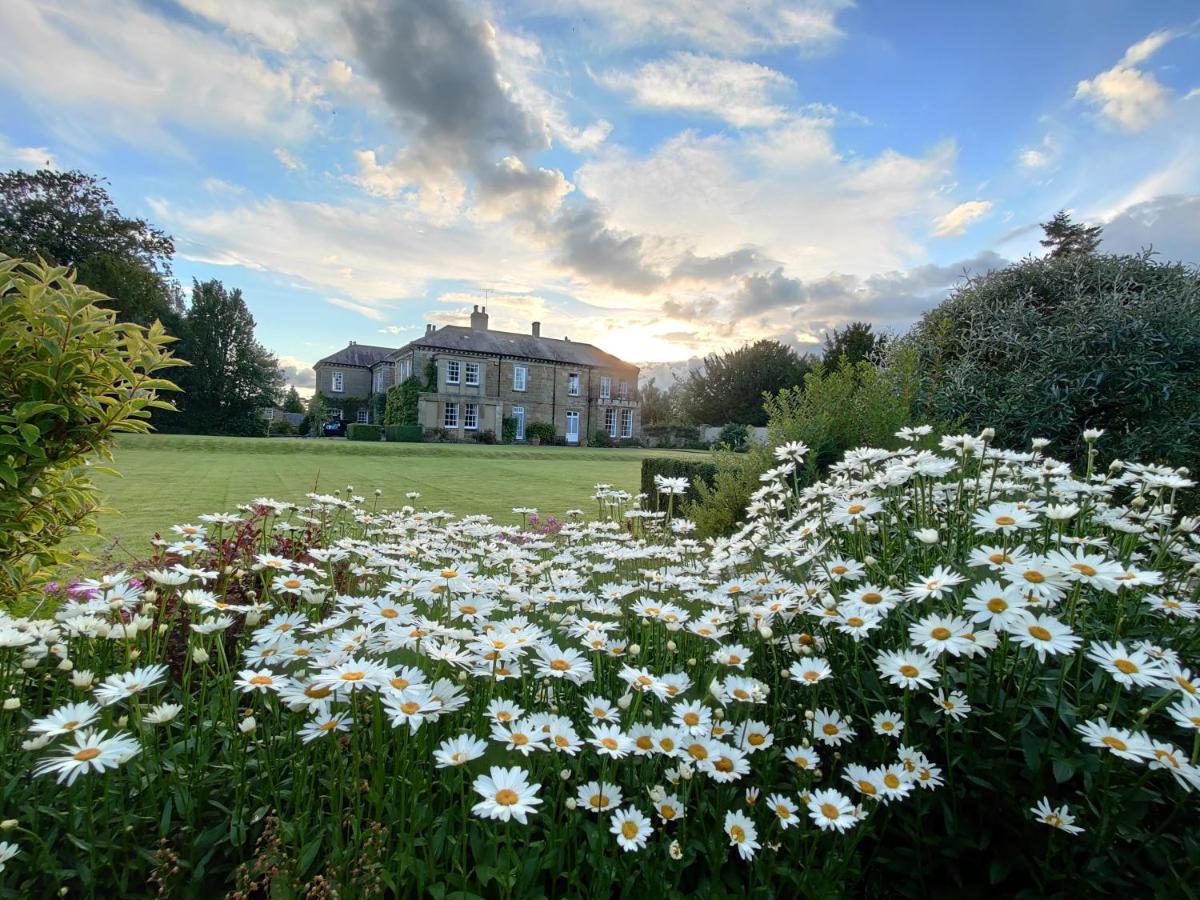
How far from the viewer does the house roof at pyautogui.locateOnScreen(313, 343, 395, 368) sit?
4469cm

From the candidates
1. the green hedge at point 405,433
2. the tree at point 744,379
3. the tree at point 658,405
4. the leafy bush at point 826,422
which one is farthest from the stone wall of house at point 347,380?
the leafy bush at point 826,422

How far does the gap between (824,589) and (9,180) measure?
161ft

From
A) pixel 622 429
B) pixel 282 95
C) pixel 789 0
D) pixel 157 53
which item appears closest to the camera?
pixel 789 0

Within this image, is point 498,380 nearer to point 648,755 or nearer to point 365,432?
point 365,432

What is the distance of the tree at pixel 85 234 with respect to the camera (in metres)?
30.4

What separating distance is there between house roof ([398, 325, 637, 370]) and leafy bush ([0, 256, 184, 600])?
3373 centimetres

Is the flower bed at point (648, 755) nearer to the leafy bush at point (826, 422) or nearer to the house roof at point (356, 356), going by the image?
the leafy bush at point (826, 422)

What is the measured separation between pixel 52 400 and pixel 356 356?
47.9 m

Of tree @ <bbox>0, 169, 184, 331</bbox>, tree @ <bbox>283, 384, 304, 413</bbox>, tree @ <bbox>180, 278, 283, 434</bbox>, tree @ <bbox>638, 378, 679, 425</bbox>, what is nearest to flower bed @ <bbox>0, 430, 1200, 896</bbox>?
tree @ <bbox>0, 169, 184, 331</bbox>

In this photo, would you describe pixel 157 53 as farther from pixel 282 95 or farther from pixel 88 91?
pixel 282 95

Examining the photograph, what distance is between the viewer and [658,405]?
5684 cm

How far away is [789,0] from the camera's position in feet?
16.2

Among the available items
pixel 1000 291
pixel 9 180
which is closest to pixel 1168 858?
pixel 1000 291

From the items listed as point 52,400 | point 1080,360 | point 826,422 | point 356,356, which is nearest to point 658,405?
point 356,356
